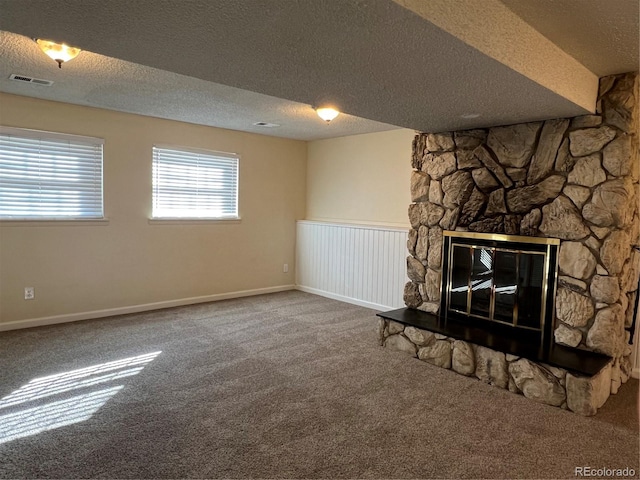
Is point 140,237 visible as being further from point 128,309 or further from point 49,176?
point 49,176

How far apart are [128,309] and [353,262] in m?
2.80

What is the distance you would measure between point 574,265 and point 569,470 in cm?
144

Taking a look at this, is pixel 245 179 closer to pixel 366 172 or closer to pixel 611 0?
pixel 366 172

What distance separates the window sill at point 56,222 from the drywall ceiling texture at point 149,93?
122 centimetres

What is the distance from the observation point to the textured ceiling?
5.08ft

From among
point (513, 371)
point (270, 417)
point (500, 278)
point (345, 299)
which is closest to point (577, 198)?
point (500, 278)

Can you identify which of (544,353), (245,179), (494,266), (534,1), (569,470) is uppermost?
(534,1)

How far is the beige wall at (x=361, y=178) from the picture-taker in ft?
17.1

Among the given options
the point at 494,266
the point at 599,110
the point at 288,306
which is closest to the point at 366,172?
the point at 288,306

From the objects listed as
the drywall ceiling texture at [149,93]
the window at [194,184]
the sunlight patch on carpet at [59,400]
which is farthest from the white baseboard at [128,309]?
the drywall ceiling texture at [149,93]

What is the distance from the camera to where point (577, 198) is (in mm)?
2979

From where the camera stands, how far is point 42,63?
10.2 feet

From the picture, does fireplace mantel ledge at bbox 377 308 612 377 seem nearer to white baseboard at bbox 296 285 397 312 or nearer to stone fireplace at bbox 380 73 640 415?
stone fireplace at bbox 380 73 640 415

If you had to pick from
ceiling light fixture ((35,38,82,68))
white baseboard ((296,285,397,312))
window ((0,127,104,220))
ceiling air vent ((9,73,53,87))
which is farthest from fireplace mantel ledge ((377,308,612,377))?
ceiling air vent ((9,73,53,87))
